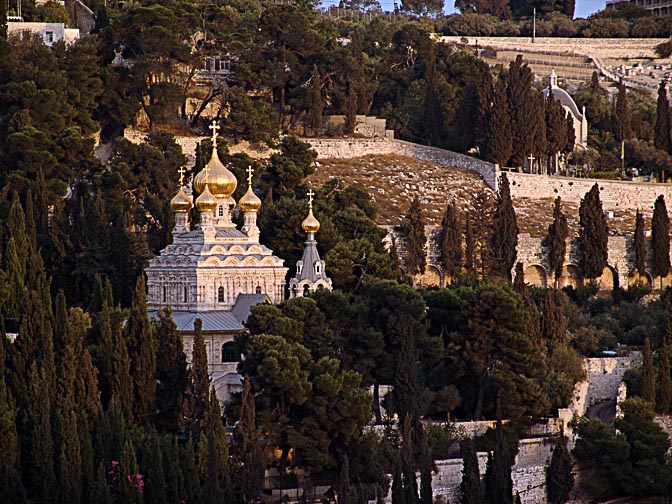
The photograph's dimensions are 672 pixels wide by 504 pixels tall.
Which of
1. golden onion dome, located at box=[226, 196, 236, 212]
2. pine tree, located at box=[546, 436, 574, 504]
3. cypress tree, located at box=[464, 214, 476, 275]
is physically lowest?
pine tree, located at box=[546, 436, 574, 504]

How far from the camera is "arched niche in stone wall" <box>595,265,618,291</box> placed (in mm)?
81875

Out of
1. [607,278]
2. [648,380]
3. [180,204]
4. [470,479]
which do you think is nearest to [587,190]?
[607,278]

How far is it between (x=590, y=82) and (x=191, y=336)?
50226mm

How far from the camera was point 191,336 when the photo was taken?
63.0 metres

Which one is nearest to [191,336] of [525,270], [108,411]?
[108,411]

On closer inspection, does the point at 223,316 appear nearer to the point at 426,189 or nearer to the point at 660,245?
the point at 660,245

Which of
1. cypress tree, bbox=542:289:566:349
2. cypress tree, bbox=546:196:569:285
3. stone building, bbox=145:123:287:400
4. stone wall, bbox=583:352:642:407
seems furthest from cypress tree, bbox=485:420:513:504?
cypress tree, bbox=546:196:569:285

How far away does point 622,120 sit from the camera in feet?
316

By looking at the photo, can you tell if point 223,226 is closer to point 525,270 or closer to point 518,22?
point 525,270

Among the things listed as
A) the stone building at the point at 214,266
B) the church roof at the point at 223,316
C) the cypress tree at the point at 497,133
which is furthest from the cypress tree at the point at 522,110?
the church roof at the point at 223,316

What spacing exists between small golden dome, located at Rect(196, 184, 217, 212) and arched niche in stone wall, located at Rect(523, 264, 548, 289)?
17.9 metres

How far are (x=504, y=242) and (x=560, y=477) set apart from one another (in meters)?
22.0

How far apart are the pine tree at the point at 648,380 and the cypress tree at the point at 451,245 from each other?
17114mm

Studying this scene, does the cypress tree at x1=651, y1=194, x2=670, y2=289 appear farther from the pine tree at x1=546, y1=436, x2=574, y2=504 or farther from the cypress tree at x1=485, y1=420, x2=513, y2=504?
the cypress tree at x1=485, y1=420, x2=513, y2=504
